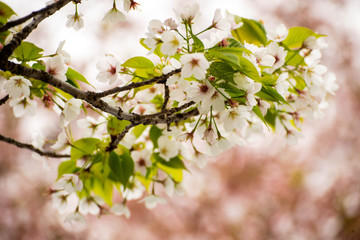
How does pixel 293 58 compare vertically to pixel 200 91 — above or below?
above

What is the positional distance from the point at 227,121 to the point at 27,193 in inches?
129

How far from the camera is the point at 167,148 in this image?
2.50ft

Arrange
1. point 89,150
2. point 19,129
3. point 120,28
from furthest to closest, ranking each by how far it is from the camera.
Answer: point 120,28, point 19,129, point 89,150

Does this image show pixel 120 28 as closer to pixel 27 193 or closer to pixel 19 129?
pixel 19 129

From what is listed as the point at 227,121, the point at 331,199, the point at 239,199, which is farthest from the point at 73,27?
the point at 331,199

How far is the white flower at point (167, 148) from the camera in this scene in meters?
0.76

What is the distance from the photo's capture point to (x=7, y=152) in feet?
11.0

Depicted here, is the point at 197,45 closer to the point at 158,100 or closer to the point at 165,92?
the point at 165,92

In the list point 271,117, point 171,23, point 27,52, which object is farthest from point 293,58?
point 27,52

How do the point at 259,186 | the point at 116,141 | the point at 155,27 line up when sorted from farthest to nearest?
the point at 259,186, the point at 116,141, the point at 155,27

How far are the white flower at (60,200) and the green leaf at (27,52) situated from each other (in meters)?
0.39

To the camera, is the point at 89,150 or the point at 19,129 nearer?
the point at 89,150

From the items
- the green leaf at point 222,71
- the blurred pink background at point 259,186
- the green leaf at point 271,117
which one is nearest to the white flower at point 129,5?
the green leaf at point 222,71

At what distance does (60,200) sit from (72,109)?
342mm
